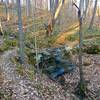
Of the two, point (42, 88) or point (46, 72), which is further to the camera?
point (46, 72)

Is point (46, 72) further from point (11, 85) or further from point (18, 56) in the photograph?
point (11, 85)

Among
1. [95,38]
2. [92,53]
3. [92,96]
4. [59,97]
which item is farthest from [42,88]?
[95,38]

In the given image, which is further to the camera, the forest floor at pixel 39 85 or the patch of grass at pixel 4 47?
the patch of grass at pixel 4 47

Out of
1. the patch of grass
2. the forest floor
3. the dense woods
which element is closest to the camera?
the forest floor

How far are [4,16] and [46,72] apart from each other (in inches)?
794

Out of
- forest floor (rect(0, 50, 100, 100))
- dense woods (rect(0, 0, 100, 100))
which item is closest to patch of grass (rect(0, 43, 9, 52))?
dense woods (rect(0, 0, 100, 100))

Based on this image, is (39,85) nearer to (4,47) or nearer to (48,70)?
(48,70)

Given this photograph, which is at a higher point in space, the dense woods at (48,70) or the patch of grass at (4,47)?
the patch of grass at (4,47)

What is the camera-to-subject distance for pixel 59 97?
10.5m

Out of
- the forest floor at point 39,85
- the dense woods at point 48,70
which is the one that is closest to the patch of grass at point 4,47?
the dense woods at point 48,70

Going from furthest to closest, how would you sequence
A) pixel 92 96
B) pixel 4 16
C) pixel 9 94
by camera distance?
1. pixel 4 16
2. pixel 92 96
3. pixel 9 94

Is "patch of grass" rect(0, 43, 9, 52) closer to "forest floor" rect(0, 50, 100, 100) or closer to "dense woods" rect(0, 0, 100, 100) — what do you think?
"dense woods" rect(0, 0, 100, 100)

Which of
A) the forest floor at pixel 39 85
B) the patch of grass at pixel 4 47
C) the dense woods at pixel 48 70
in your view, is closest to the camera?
the forest floor at pixel 39 85

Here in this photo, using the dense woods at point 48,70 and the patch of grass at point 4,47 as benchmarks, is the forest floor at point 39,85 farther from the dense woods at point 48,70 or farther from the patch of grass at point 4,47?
the patch of grass at point 4,47
